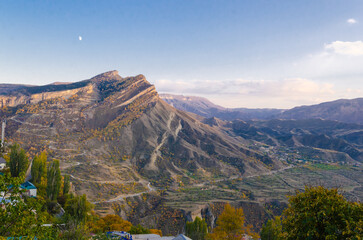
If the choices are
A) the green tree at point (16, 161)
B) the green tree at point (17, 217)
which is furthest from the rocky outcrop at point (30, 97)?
the green tree at point (17, 217)

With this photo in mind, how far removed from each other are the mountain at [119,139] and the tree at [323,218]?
266 feet

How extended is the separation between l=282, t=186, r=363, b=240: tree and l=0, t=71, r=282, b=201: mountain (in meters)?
81.0

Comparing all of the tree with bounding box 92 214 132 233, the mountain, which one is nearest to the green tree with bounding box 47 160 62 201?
the tree with bounding box 92 214 132 233

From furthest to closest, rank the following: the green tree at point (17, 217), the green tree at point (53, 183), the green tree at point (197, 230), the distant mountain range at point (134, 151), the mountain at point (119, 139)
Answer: the mountain at point (119, 139) → the distant mountain range at point (134, 151) → the green tree at point (197, 230) → the green tree at point (53, 183) → the green tree at point (17, 217)

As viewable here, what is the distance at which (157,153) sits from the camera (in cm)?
13512

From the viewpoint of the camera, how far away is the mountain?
110 metres

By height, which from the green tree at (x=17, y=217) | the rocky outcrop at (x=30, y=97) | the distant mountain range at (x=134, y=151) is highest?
the rocky outcrop at (x=30, y=97)

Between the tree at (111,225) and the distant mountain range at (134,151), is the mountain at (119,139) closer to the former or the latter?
the distant mountain range at (134,151)

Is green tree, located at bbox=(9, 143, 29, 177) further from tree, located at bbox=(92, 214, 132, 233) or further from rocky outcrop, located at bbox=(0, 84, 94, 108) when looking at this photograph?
rocky outcrop, located at bbox=(0, 84, 94, 108)

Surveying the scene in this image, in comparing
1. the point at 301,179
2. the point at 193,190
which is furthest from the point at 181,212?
the point at 301,179

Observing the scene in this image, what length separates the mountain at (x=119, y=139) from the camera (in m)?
110

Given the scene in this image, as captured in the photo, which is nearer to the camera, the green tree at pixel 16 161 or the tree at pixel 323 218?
the tree at pixel 323 218

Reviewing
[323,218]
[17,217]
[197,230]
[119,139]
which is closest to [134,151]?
[119,139]

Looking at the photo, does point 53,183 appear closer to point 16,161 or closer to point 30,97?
point 16,161
